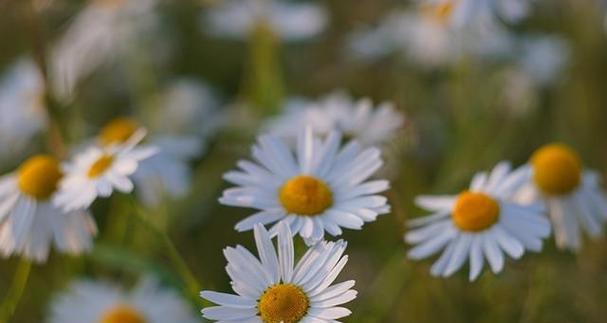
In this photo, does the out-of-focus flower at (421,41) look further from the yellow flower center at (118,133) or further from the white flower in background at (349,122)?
the yellow flower center at (118,133)

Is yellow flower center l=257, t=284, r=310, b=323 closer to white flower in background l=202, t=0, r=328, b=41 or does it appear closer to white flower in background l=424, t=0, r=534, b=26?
white flower in background l=424, t=0, r=534, b=26

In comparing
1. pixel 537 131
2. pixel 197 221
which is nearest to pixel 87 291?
pixel 197 221

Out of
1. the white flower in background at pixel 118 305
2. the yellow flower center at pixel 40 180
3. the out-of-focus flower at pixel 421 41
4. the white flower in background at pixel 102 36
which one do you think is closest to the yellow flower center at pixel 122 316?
the white flower in background at pixel 118 305

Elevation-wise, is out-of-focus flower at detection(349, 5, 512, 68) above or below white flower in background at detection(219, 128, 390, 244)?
above

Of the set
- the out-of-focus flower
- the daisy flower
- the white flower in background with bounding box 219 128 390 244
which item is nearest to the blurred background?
the out-of-focus flower

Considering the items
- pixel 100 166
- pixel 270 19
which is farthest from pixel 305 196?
pixel 270 19

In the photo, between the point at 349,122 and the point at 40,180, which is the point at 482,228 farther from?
the point at 40,180

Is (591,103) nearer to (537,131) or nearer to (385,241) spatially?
(537,131)
